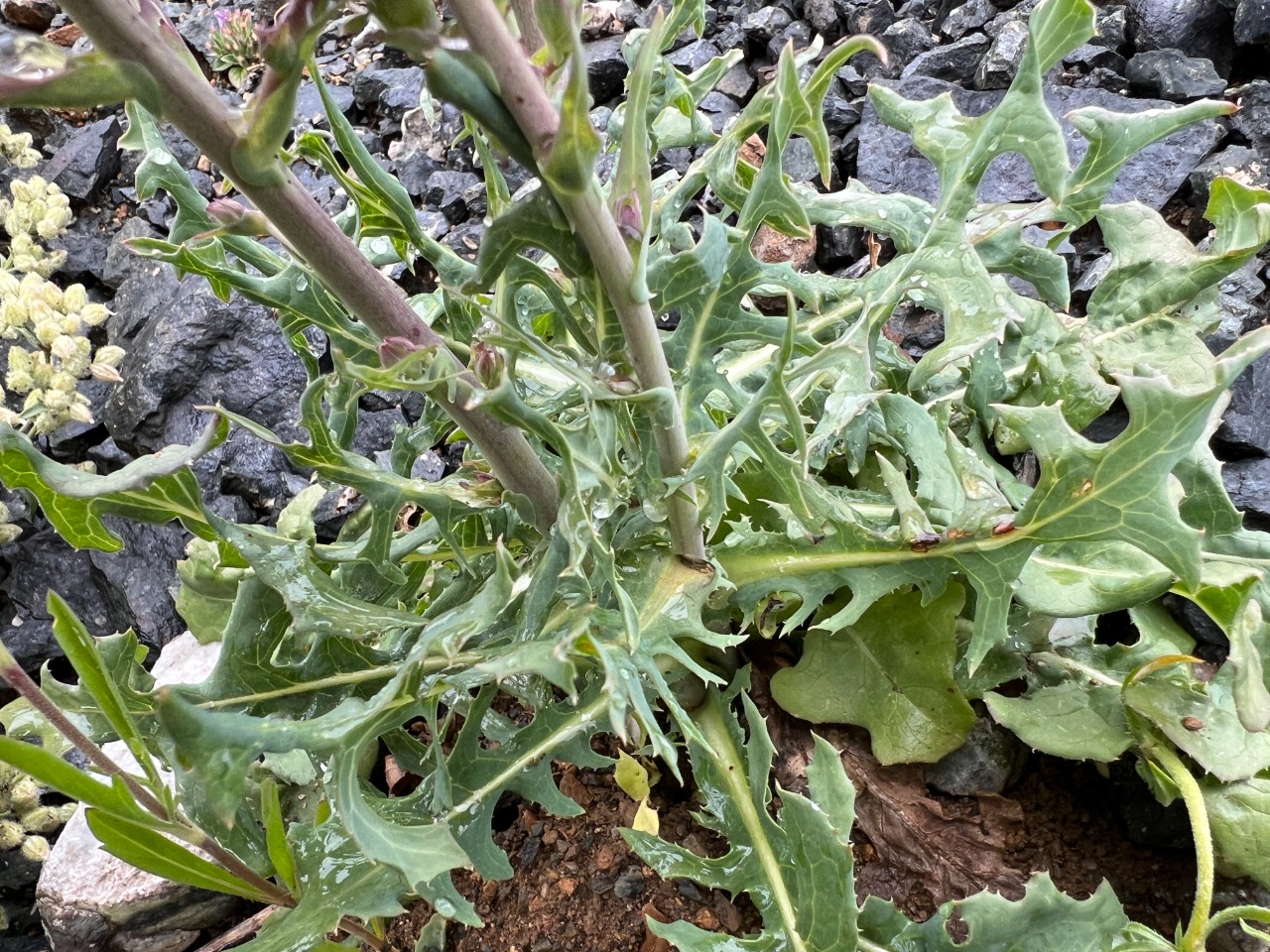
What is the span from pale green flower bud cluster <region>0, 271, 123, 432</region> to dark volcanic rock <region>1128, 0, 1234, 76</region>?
2562 mm

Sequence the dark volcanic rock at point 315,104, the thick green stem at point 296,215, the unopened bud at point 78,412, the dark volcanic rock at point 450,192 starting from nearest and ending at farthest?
1. the thick green stem at point 296,215
2. the unopened bud at point 78,412
3. the dark volcanic rock at point 450,192
4. the dark volcanic rock at point 315,104

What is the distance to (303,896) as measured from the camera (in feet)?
3.68

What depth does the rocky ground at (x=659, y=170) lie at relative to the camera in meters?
1.44

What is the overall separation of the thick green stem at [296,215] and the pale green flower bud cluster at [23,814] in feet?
4.27

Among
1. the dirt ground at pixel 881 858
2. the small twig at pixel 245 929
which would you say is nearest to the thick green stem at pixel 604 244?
the dirt ground at pixel 881 858

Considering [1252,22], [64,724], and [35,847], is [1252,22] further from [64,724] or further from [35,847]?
[35,847]

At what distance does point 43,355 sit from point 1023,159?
90.1 inches

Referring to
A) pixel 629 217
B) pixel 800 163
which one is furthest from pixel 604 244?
pixel 800 163

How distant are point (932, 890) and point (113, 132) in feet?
10.3

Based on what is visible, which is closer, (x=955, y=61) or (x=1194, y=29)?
(x=1194, y=29)

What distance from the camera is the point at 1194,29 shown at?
2.06 metres

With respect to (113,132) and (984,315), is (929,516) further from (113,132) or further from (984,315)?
(113,132)

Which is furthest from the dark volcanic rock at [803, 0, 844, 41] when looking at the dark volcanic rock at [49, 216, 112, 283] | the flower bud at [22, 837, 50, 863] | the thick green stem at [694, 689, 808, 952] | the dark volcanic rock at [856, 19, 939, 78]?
the flower bud at [22, 837, 50, 863]

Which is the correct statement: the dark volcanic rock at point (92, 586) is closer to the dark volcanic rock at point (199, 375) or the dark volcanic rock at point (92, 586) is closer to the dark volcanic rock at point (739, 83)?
the dark volcanic rock at point (199, 375)
